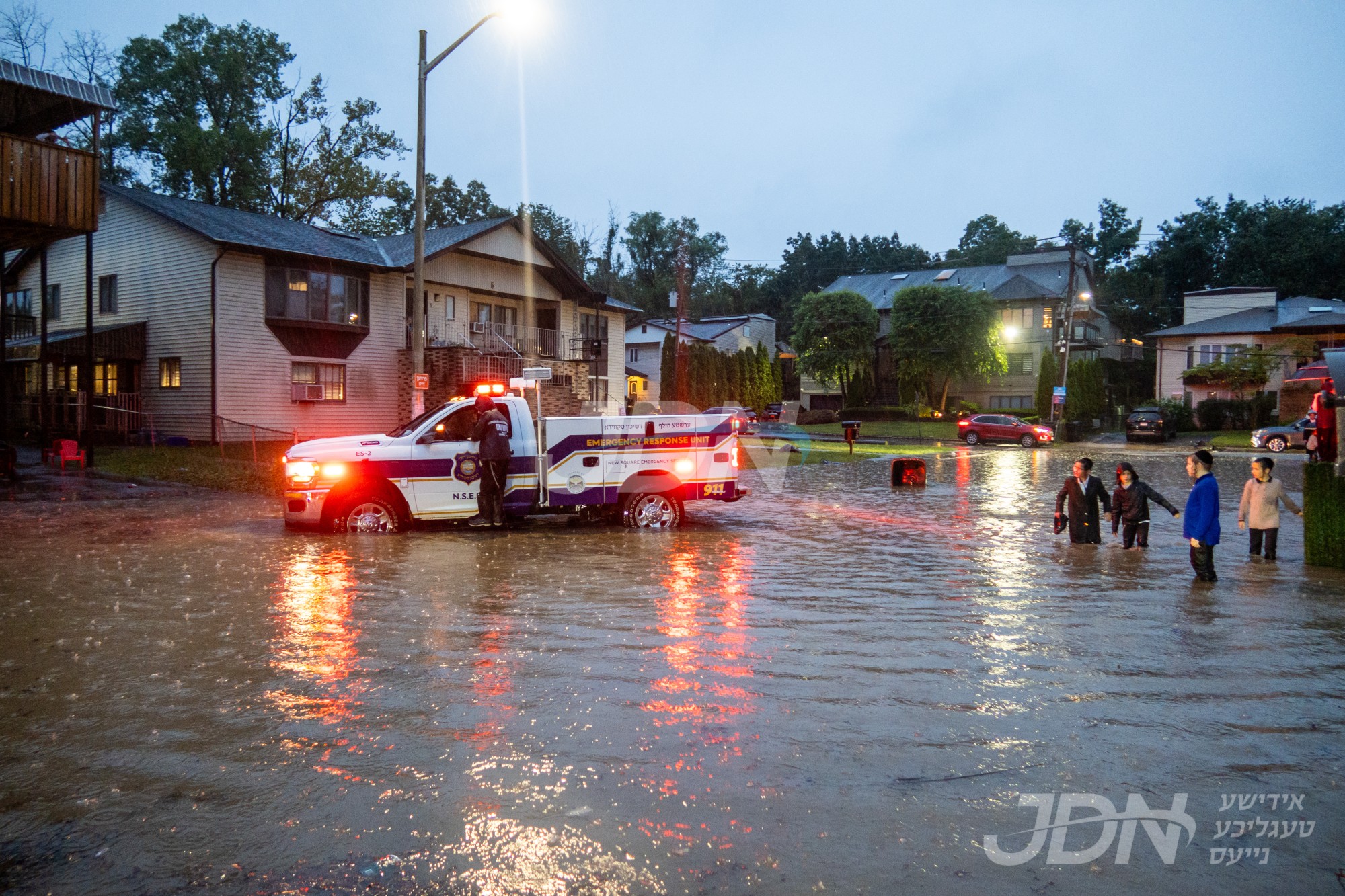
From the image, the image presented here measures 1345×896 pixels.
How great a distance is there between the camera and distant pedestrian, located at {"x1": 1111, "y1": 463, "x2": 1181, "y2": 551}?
12.9 metres

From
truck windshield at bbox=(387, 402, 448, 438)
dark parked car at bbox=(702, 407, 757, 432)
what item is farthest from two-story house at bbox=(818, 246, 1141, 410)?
truck windshield at bbox=(387, 402, 448, 438)

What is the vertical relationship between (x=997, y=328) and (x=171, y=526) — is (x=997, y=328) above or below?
above

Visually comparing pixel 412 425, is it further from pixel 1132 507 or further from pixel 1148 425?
pixel 1148 425

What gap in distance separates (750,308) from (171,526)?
3335 inches

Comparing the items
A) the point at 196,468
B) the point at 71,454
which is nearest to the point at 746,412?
the point at 196,468

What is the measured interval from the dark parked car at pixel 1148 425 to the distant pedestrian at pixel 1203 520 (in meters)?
39.5

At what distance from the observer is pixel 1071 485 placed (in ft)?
43.8

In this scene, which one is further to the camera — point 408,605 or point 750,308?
point 750,308

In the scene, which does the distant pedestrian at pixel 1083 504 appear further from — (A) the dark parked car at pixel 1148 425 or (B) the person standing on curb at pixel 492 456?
(A) the dark parked car at pixel 1148 425

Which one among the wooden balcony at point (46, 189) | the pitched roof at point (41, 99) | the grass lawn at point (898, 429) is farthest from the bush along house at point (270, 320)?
the grass lawn at point (898, 429)

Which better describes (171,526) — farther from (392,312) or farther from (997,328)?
(997,328)

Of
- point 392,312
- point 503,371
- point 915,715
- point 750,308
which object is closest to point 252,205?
point 392,312

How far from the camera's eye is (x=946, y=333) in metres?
59.1

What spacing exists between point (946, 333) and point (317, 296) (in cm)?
3929
